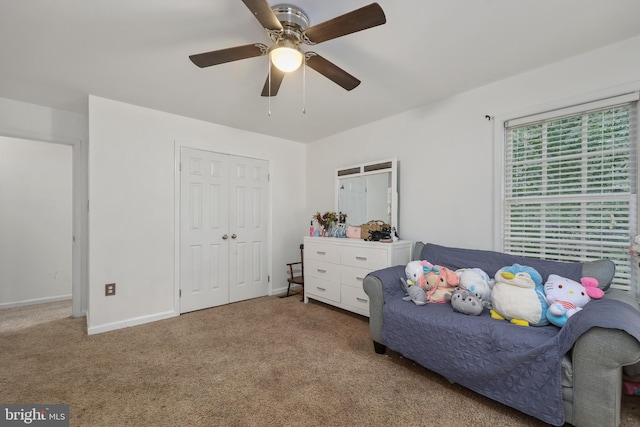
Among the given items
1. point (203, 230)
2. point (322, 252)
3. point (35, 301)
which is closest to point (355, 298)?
point (322, 252)

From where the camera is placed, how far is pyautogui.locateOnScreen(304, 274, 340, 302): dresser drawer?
331cm

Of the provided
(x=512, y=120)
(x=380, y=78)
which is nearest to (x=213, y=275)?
(x=380, y=78)

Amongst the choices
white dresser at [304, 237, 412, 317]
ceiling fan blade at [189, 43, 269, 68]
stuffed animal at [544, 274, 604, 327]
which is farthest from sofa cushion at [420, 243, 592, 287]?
ceiling fan blade at [189, 43, 269, 68]

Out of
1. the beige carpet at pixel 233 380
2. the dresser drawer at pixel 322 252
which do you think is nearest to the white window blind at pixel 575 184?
the beige carpet at pixel 233 380

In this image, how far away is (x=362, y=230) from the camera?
132 inches

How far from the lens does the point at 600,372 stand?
1.30m

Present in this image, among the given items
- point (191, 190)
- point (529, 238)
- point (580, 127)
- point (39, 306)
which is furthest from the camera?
point (39, 306)

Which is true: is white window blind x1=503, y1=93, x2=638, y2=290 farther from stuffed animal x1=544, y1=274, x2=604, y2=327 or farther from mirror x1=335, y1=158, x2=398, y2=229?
mirror x1=335, y1=158, x2=398, y2=229

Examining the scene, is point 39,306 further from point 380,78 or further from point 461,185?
point 461,185

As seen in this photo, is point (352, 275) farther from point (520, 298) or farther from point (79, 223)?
point (79, 223)

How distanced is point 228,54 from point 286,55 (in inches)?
13.7

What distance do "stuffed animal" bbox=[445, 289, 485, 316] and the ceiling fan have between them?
166 cm

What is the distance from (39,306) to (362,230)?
14.1 ft

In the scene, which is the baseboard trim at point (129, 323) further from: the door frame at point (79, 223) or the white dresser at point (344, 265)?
the white dresser at point (344, 265)
